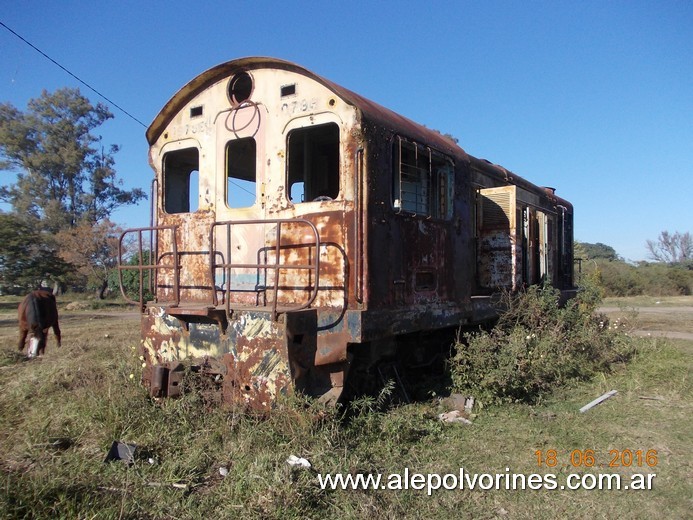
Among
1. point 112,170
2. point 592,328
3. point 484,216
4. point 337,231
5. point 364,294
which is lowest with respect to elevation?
point 592,328

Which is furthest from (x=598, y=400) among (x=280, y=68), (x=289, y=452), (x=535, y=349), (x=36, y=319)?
(x=36, y=319)

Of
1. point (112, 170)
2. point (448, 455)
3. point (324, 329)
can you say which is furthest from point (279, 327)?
point (112, 170)

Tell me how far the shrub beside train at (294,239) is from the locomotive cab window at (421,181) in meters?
0.02

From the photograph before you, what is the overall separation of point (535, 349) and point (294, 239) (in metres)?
3.29

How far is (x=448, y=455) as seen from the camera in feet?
14.0

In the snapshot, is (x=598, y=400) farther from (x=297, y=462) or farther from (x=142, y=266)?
(x=142, y=266)

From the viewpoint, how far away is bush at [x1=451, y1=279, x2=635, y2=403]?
5.65 meters

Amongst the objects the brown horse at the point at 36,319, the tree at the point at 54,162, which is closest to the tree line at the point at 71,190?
the tree at the point at 54,162

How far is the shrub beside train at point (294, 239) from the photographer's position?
447 cm

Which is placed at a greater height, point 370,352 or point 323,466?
point 370,352

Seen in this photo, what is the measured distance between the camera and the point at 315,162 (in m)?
6.18

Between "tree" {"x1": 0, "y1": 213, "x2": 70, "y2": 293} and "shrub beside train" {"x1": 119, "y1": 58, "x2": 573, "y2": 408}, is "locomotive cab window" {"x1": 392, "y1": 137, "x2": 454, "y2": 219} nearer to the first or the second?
"shrub beside train" {"x1": 119, "y1": 58, "x2": 573, "y2": 408}

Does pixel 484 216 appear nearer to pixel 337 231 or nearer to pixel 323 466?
pixel 337 231

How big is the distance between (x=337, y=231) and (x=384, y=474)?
Result: 2.06 m
